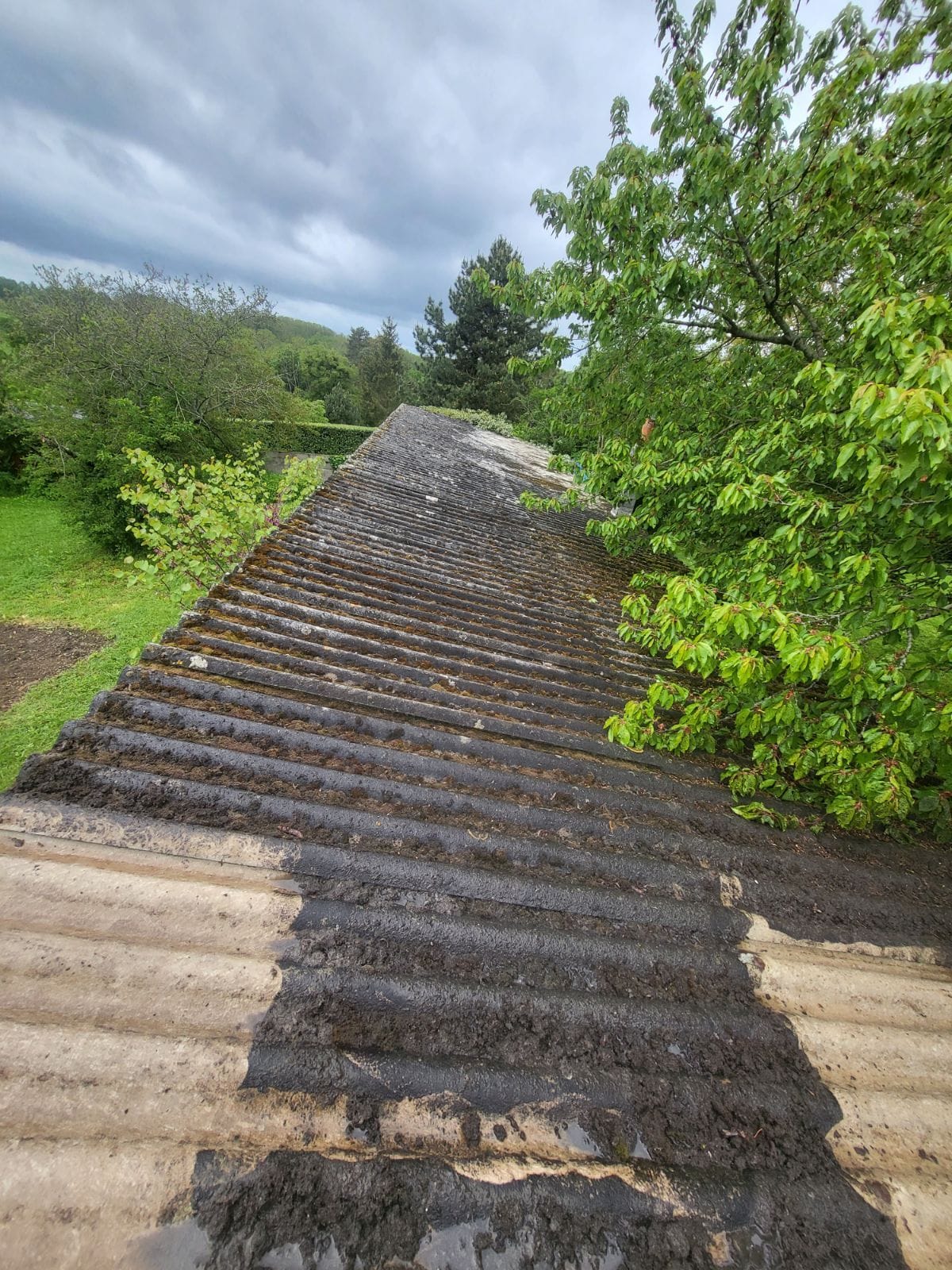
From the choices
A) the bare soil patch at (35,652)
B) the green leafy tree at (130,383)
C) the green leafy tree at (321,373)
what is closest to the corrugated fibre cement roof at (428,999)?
the bare soil patch at (35,652)

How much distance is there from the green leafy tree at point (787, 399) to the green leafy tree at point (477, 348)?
24.1 metres

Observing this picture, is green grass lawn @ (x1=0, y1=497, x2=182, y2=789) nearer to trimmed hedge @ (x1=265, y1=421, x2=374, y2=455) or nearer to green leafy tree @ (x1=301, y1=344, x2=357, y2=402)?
trimmed hedge @ (x1=265, y1=421, x2=374, y2=455)

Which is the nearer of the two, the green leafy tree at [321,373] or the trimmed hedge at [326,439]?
the trimmed hedge at [326,439]

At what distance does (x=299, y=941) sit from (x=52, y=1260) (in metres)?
0.68

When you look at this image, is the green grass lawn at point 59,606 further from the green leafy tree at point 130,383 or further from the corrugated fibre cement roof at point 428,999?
the corrugated fibre cement roof at point 428,999

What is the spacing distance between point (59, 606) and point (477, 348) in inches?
945

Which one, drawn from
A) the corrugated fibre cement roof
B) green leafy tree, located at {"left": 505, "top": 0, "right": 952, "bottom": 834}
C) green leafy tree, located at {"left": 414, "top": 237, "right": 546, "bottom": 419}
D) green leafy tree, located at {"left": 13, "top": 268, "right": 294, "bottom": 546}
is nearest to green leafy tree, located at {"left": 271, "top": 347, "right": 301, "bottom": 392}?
green leafy tree, located at {"left": 414, "top": 237, "right": 546, "bottom": 419}

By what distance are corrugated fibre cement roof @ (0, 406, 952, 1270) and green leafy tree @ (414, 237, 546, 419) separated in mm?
28363

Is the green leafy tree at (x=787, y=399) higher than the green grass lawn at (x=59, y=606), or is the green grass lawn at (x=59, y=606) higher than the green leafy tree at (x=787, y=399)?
the green leafy tree at (x=787, y=399)

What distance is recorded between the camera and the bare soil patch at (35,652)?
29.1 ft

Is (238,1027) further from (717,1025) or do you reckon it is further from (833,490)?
(833,490)

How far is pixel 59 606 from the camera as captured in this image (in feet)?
39.5

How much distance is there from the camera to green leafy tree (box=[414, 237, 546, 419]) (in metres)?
25.6

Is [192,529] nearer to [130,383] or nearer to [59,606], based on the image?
[59,606]
